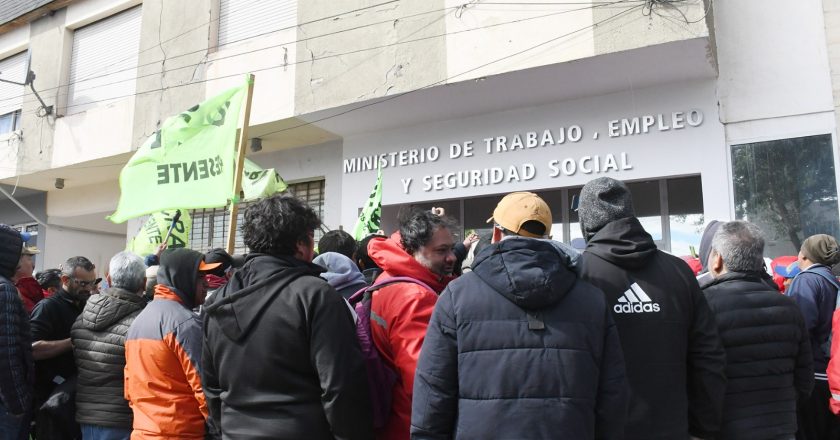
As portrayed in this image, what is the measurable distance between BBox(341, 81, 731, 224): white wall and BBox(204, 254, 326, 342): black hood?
5.83 m

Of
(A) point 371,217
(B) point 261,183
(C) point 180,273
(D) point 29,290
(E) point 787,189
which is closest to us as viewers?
(C) point 180,273

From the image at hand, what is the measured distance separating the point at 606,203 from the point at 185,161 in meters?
4.12

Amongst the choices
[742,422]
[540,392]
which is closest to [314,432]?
[540,392]

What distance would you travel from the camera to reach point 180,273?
10.1 feet

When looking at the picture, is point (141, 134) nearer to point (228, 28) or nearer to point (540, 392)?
point (228, 28)

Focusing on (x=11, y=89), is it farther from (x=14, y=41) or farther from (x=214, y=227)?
(x=214, y=227)

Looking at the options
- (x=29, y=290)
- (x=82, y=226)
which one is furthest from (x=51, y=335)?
(x=82, y=226)

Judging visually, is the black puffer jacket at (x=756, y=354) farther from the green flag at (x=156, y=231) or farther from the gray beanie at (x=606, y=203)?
the green flag at (x=156, y=231)

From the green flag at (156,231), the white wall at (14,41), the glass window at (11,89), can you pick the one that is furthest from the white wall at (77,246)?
the green flag at (156,231)

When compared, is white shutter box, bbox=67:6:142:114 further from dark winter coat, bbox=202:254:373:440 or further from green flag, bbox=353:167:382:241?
dark winter coat, bbox=202:254:373:440

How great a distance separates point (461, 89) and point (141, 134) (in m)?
6.05

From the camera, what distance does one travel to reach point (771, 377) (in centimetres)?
250

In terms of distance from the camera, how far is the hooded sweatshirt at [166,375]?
282 centimetres

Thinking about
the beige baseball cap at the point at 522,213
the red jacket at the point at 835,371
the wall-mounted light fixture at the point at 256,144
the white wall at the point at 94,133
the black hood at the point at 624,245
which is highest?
the white wall at the point at 94,133
